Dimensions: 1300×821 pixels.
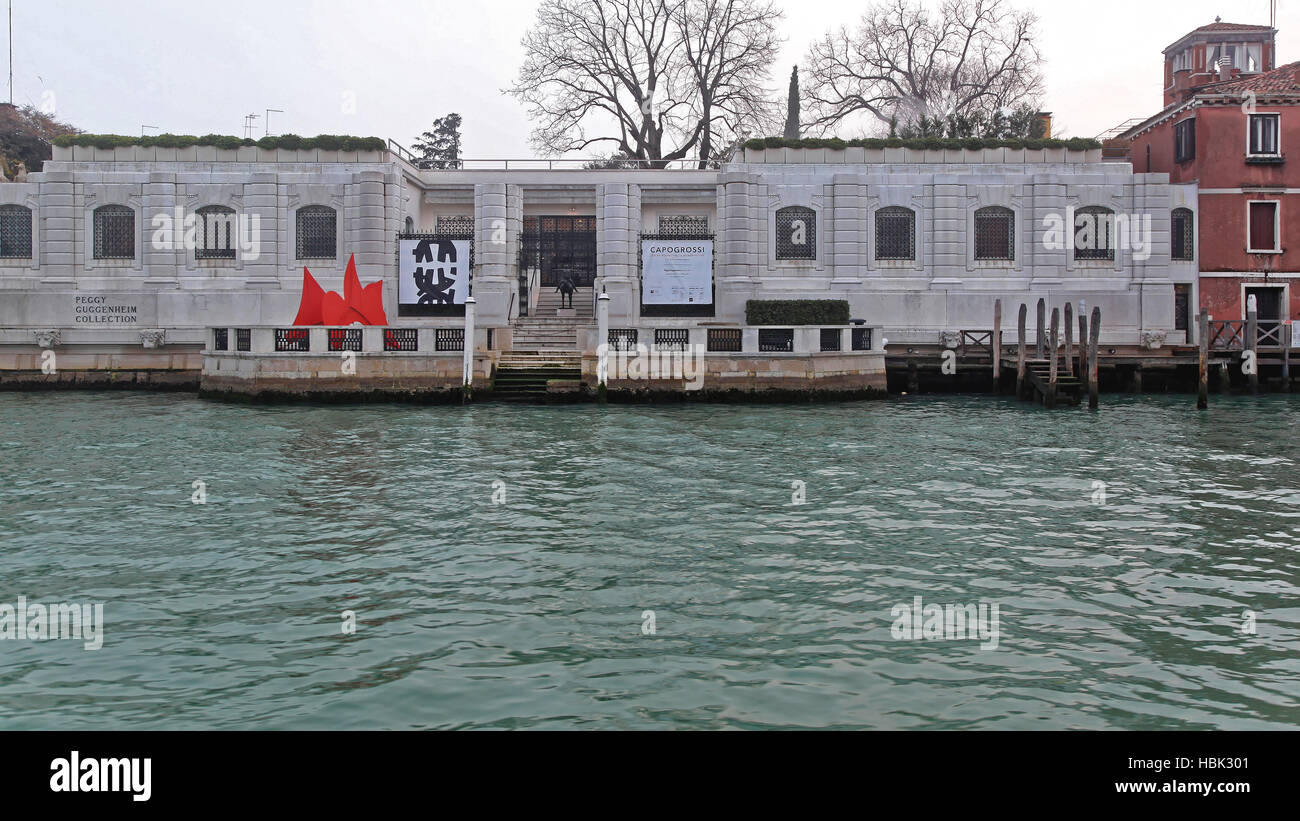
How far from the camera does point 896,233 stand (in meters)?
34.3

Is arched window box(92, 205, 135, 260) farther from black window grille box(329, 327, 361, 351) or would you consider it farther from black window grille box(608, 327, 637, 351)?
black window grille box(608, 327, 637, 351)

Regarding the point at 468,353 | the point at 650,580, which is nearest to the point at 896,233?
the point at 468,353

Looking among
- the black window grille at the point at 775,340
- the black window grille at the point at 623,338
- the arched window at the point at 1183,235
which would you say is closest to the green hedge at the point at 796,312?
the black window grille at the point at 775,340

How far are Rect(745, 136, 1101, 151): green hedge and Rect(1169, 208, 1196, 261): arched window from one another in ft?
12.2

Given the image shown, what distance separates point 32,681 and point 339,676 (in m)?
2.07

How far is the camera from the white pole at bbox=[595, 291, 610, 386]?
25703mm

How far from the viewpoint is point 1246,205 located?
35469 mm

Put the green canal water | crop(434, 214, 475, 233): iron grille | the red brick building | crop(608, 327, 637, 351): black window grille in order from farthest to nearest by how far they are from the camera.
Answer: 1. the red brick building
2. crop(434, 214, 475, 233): iron grille
3. crop(608, 327, 637, 351): black window grille
4. the green canal water

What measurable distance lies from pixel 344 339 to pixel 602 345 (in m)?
6.29

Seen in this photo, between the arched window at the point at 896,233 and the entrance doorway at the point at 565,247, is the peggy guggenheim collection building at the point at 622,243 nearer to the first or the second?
the arched window at the point at 896,233

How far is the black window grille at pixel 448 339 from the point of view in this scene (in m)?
25.9

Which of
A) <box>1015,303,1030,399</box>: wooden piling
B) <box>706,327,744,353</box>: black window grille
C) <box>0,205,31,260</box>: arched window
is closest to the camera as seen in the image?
<box>706,327,744,353</box>: black window grille

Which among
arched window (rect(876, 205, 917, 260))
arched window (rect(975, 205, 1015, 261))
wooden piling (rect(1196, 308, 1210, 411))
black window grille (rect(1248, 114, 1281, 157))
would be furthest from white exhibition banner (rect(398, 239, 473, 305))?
black window grille (rect(1248, 114, 1281, 157))
